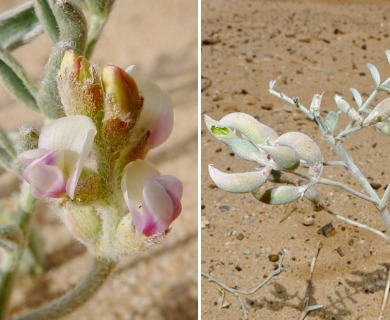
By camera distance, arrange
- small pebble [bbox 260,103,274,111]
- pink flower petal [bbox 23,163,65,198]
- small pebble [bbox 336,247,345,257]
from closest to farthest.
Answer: pink flower petal [bbox 23,163,65,198]
small pebble [bbox 336,247,345,257]
small pebble [bbox 260,103,274,111]

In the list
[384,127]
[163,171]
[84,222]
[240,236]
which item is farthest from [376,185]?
[84,222]

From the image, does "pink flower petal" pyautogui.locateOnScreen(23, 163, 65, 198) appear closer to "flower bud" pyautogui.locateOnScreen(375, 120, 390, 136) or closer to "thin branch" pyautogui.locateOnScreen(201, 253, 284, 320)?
"flower bud" pyautogui.locateOnScreen(375, 120, 390, 136)

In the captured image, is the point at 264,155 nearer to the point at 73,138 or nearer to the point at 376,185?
the point at 73,138

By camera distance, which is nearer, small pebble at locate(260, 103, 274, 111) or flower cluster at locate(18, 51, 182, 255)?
flower cluster at locate(18, 51, 182, 255)

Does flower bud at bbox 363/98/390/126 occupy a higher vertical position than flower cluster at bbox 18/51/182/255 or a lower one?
lower

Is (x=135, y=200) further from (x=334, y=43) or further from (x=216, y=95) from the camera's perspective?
(x=334, y=43)

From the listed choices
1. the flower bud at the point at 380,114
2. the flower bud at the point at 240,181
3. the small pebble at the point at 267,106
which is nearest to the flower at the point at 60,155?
the flower bud at the point at 240,181

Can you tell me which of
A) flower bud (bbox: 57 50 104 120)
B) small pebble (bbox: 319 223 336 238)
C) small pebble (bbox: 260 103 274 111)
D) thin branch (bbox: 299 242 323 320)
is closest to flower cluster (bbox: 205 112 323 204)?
flower bud (bbox: 57 50 104 120)

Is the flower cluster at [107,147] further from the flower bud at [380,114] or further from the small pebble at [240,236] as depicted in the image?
the small pebble at [240,236]
